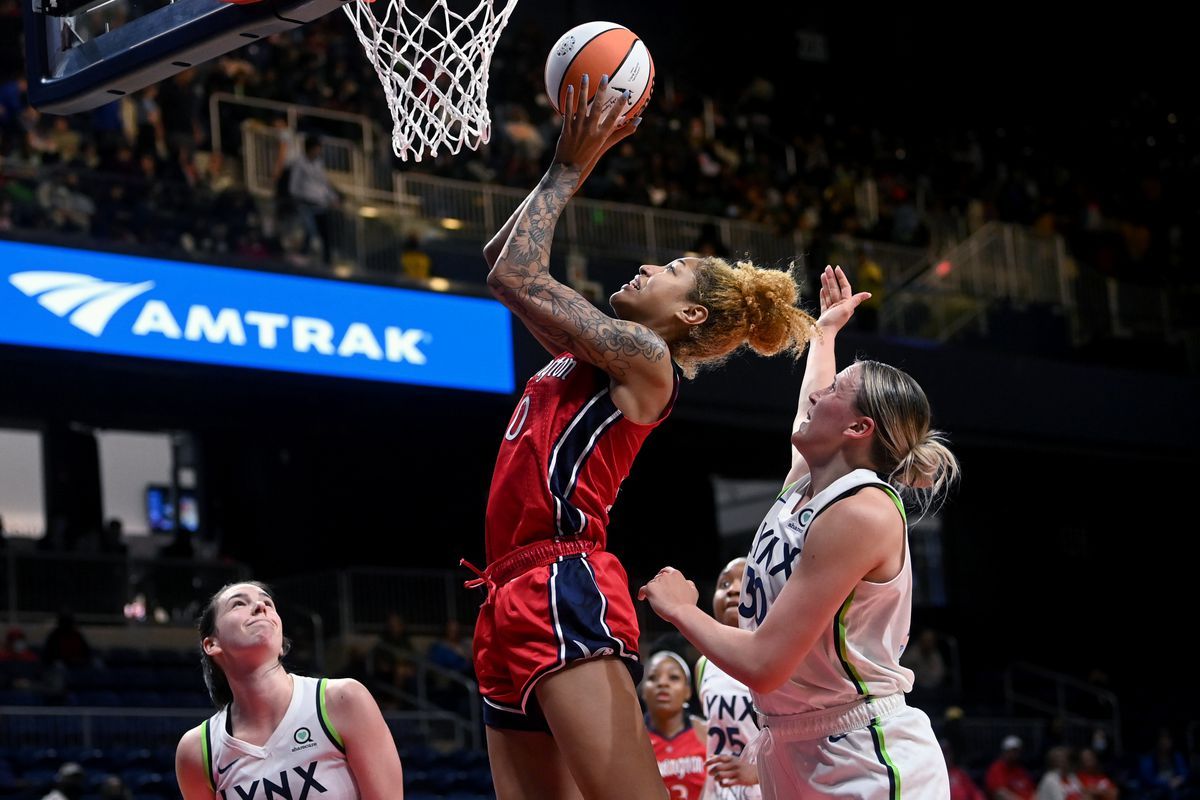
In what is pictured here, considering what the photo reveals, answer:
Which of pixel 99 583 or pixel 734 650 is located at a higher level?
pixel 99 583

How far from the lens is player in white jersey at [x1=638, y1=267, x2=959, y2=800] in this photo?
11.1 ft

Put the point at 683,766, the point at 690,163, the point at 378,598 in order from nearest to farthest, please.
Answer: the point at 683,766 → the point at 378,598 → the point at 690,163

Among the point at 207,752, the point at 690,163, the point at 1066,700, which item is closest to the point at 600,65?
the point at 207,752

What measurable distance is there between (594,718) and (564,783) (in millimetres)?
274

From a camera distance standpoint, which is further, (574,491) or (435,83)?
(435,83)

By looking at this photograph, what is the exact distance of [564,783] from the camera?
3859mm

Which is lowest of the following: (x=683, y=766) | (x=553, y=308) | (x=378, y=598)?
(x=683, y=766)

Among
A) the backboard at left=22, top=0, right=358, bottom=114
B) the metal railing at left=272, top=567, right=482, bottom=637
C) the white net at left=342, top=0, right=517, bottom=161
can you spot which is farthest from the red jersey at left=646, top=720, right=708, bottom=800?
the metal railing at left=272, top=567, right=482, bottom=637

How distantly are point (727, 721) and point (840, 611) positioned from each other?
2805 millimetres

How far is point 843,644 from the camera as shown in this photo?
3477 millimetres

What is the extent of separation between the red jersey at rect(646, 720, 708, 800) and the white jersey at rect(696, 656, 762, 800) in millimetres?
809

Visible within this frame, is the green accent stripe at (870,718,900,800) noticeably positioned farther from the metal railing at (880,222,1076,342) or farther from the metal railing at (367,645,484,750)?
the metal railing at (880,222,1076,342)

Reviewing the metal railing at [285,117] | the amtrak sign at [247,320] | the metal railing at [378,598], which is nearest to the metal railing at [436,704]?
the metal railing at [378,598]

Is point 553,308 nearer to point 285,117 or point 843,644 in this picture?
point 843,644
